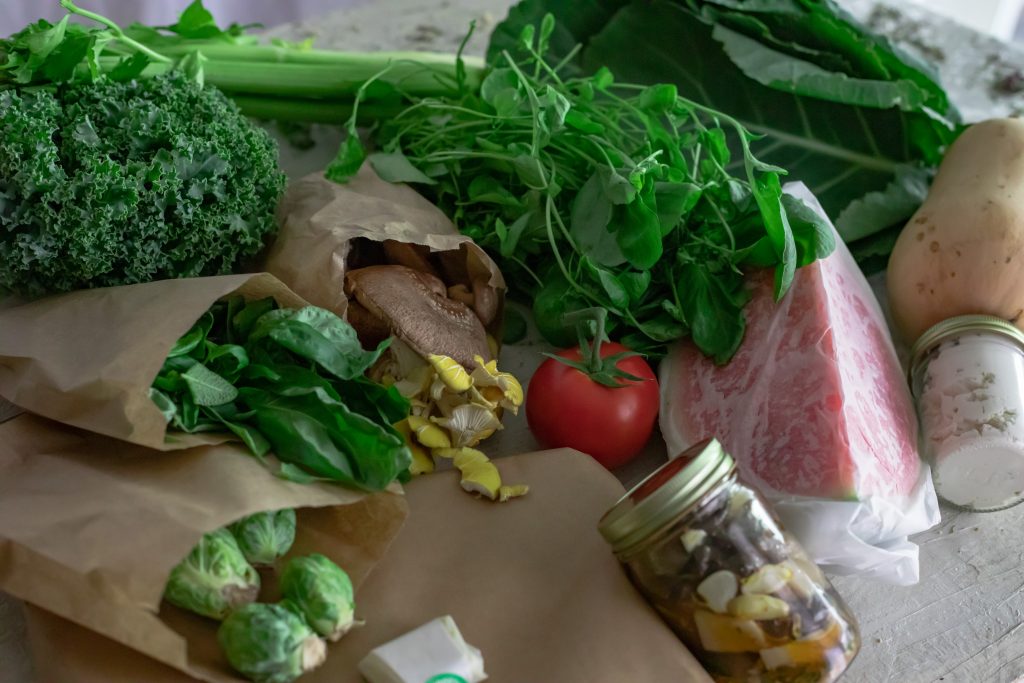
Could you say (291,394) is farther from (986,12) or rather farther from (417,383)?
(986,12)

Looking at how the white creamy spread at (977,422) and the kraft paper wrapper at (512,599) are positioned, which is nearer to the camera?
the kraft paper wrapper at (512,599)

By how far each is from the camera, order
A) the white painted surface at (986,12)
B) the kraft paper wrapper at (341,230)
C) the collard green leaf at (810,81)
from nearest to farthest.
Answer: the kraft paper wrapper at (341,230) < the collard green leaf at (810,81) < the white painted surface at (986,12)

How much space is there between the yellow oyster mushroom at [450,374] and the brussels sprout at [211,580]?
30 cm

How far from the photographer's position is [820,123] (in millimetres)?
1388

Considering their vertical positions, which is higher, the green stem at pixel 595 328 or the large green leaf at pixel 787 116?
the large green leaf at pixel 787 116

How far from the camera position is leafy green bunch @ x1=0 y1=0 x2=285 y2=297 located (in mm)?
999

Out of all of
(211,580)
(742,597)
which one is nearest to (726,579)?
(742,597)

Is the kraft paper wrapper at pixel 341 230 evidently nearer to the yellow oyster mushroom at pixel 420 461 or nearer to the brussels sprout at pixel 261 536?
the yellow oyster mushroom at pixel 420 461

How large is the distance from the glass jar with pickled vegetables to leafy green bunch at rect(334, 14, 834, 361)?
0.30 m

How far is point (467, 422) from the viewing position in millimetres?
1021

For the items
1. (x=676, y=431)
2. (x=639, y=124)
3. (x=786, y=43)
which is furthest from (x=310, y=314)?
(x=786, y=43)

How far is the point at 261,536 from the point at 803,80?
97 centimetres

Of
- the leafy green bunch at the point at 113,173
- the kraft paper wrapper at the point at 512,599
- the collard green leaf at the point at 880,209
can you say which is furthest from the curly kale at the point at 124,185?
the collard green leaf at the point at 880,209

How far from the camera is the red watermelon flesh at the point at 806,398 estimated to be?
966mm
